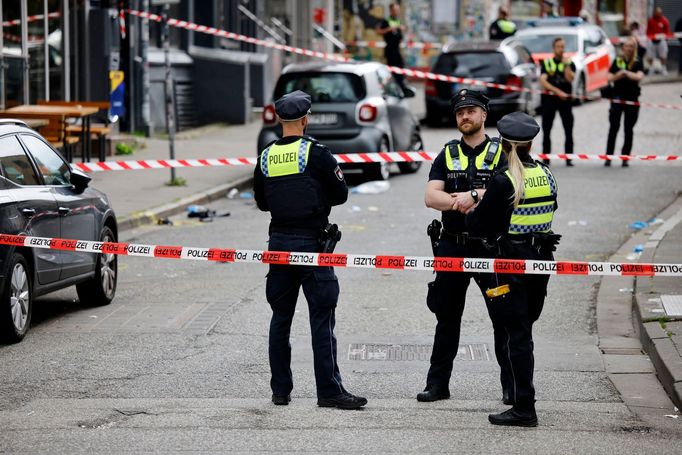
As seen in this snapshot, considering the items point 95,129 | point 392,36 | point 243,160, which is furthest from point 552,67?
point 392,36

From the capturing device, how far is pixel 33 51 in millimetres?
21359

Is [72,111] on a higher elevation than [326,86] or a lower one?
lower

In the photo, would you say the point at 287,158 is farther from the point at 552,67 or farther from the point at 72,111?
the point at 552,67

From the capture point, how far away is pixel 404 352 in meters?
8.97

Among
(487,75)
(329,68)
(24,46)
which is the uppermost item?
(24,46)

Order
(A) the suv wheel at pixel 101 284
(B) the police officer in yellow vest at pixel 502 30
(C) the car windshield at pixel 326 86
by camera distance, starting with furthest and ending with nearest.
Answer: (B) the police officer in yellow vest at pixel 502 30, (C) the car windshield at pixel 326 86, (A) the suv wheel at pixel 101 284

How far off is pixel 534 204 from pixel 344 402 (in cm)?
148

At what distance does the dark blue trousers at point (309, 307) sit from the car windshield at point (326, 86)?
37.3ft

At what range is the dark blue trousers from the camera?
7.32 metres

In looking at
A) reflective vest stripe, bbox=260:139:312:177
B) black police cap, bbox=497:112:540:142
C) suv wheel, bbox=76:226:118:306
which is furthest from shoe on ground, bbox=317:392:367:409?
suv wheel, bbox=76:226:118:306

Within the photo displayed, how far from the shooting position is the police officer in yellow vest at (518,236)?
6.80m

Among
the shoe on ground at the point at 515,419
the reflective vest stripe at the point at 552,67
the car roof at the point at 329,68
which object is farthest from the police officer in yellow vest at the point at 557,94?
the shoe on ground at the point at 515,419

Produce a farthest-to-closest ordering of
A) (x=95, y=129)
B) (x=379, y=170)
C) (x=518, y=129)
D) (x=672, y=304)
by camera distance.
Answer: (x=95, y=129)
(x=379, y=170)
(x=672, y=304)
(x=518, y=129)

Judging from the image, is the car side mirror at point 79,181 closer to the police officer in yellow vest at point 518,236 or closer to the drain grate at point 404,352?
the drain grate at point 404,352
